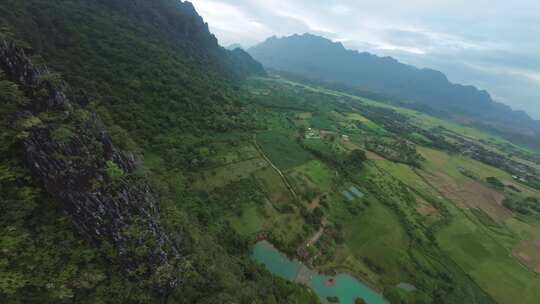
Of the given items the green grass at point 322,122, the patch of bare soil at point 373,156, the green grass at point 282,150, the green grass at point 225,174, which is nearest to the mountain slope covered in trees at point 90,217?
the green grass at point 225,174

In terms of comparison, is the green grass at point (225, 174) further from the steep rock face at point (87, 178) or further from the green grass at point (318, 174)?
the steep rock face at point (87, 178)

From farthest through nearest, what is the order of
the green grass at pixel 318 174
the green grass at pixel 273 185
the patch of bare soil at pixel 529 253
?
1. the green grass at pixel 318 174
2. the patch of bare soil at pixel 529 253
3. the green grass at pixel 273 185

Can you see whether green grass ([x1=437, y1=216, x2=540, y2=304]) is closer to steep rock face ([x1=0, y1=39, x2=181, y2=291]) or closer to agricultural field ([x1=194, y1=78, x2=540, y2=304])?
agricultural field ([x1=194, y1=78, x2=540, y2=304])

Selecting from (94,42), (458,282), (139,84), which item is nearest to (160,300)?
Result: (458,282)

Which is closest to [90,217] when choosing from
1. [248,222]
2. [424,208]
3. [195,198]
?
[195,198]

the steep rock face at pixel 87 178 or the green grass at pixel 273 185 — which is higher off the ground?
the steep rock face at pixel 87 178
